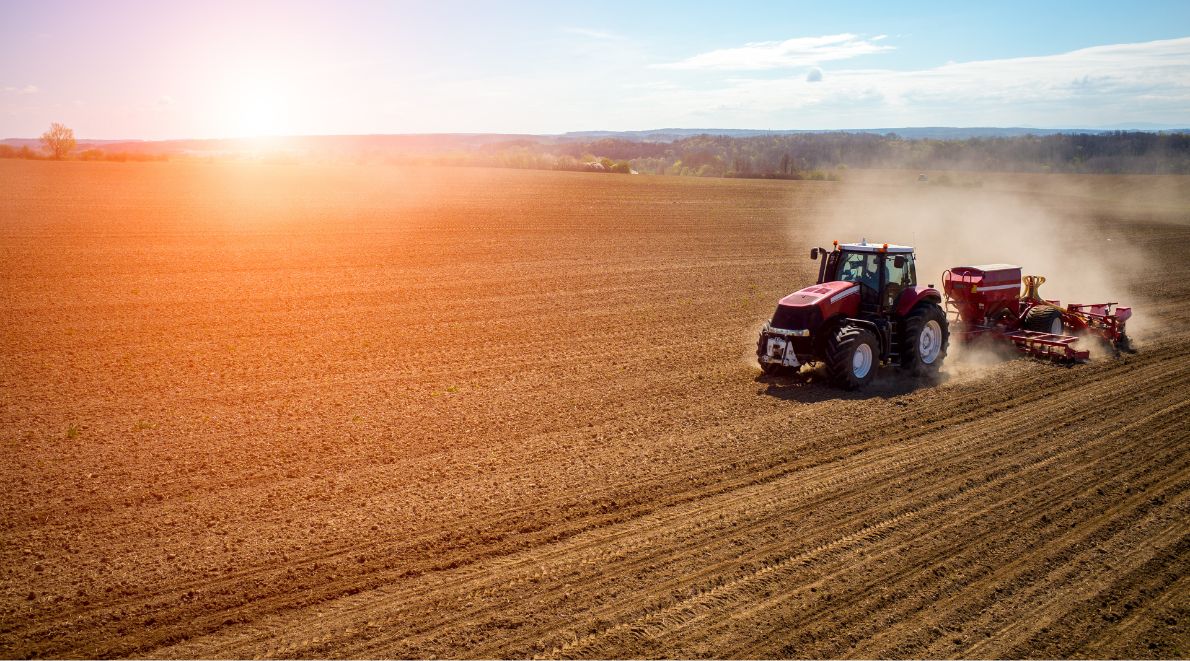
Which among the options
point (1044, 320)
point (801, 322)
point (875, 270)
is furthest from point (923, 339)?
point (1044, 320)

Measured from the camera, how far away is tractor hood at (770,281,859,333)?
11.8 meters

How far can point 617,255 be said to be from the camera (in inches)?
1045

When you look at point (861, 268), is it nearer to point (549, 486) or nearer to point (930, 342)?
point (930, 342)

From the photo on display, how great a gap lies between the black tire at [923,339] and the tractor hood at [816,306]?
2.99 feet

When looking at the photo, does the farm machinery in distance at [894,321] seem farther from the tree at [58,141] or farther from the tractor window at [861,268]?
the tree at [58,141]

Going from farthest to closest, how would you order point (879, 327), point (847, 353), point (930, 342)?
1. point (930, 342)
2. point (879, 327)
3. point (847, 353)

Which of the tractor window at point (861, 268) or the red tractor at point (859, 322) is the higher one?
the tractor window at point (861, 268)

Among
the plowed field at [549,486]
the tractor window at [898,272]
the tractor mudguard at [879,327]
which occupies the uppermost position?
the tractor window at [898,272]

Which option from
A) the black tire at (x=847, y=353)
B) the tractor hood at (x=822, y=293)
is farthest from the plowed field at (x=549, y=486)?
the tractor hood at (x=822, y=293)

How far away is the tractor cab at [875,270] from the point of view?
12453 mm

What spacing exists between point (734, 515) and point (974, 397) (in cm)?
562

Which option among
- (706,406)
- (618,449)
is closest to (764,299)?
(706,406)

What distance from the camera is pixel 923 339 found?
13.1 meters

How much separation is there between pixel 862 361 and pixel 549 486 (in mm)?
5762
